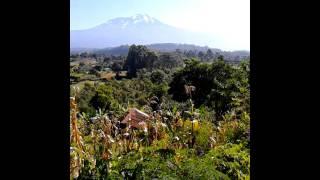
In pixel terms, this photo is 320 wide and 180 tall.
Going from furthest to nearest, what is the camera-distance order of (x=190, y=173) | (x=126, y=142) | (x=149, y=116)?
(x=149, y=116) < (x=126, y=142) < (x=190, y=173)
